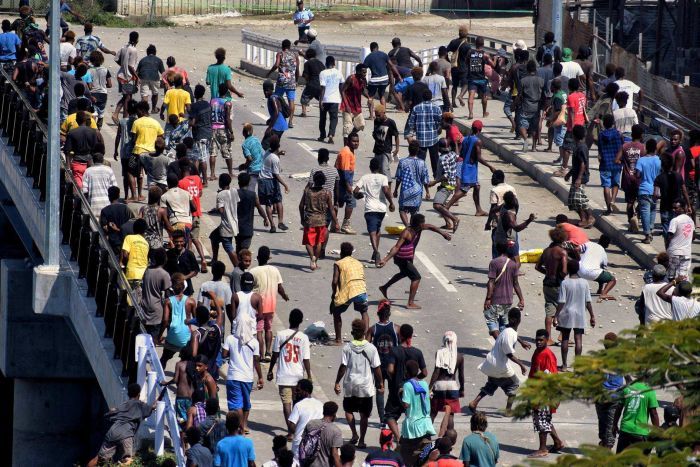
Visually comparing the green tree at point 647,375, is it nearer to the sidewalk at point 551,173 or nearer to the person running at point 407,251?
the person running at point 407,251

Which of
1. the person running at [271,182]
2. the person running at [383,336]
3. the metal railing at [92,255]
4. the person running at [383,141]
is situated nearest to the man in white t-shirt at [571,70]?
the person running at [383,141]

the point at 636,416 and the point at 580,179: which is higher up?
the point at 580,179

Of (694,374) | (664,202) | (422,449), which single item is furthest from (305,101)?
(694,374)

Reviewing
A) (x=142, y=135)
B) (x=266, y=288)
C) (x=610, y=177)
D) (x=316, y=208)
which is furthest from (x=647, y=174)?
(x=142, y=135)

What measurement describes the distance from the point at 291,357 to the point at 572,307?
3.53 meters

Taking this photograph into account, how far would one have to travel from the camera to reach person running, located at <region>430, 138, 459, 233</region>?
23344 millimetres

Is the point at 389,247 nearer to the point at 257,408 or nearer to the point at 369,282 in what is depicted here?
the point at 369,282

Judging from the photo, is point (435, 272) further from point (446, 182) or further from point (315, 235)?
point (315, 235)

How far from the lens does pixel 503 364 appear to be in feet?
56.9

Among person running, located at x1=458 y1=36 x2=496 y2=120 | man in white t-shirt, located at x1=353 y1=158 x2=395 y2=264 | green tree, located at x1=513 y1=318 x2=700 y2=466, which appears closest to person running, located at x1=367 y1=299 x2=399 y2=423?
man in white t-shirt, located at x1=353 y1=158 x2=395 y2=264

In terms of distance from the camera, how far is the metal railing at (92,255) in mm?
17758

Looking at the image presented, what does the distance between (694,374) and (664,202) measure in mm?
12902

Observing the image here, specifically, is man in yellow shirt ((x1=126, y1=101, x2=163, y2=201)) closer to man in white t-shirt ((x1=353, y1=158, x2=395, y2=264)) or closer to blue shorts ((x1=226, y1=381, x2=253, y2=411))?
man in white t-shirt ((x1=353, y1=158, x2=395, y2=264))

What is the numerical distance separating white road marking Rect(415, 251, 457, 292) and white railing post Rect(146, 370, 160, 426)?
19.8 ft
